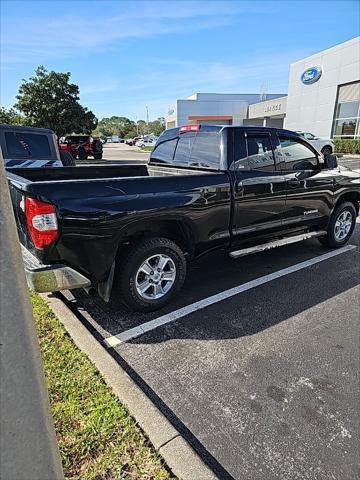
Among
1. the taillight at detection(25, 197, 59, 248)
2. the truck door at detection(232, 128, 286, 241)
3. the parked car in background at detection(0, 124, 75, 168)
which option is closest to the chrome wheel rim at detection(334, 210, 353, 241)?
the truck door at detection(232, 128, 286, 241)

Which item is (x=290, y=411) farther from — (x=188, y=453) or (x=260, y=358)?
(x=188, y=453)

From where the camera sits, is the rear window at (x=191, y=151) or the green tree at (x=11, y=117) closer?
the rear window at (x=191, y=151)

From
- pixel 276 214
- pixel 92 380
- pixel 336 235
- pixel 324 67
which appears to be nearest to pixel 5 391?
pixel 92 380

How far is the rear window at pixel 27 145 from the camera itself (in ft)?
23.4

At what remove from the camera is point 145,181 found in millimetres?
3381

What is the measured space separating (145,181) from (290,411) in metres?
2.29

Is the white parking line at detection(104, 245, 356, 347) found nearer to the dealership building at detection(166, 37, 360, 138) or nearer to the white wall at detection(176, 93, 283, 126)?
the dealership building at detection(166, 37, 360, 138)

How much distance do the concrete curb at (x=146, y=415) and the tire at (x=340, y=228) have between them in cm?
429

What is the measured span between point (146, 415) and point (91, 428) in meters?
0.35

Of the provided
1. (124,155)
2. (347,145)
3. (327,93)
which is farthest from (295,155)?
(124,155)

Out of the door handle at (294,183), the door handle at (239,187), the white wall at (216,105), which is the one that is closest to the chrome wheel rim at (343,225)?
the door handle at (294,183)

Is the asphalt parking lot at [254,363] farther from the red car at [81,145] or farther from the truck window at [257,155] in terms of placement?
the red car at [81,145]

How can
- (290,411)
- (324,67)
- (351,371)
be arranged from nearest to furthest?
(290,411) < (351,371) < (324,67)

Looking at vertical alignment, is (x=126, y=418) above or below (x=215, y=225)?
below
